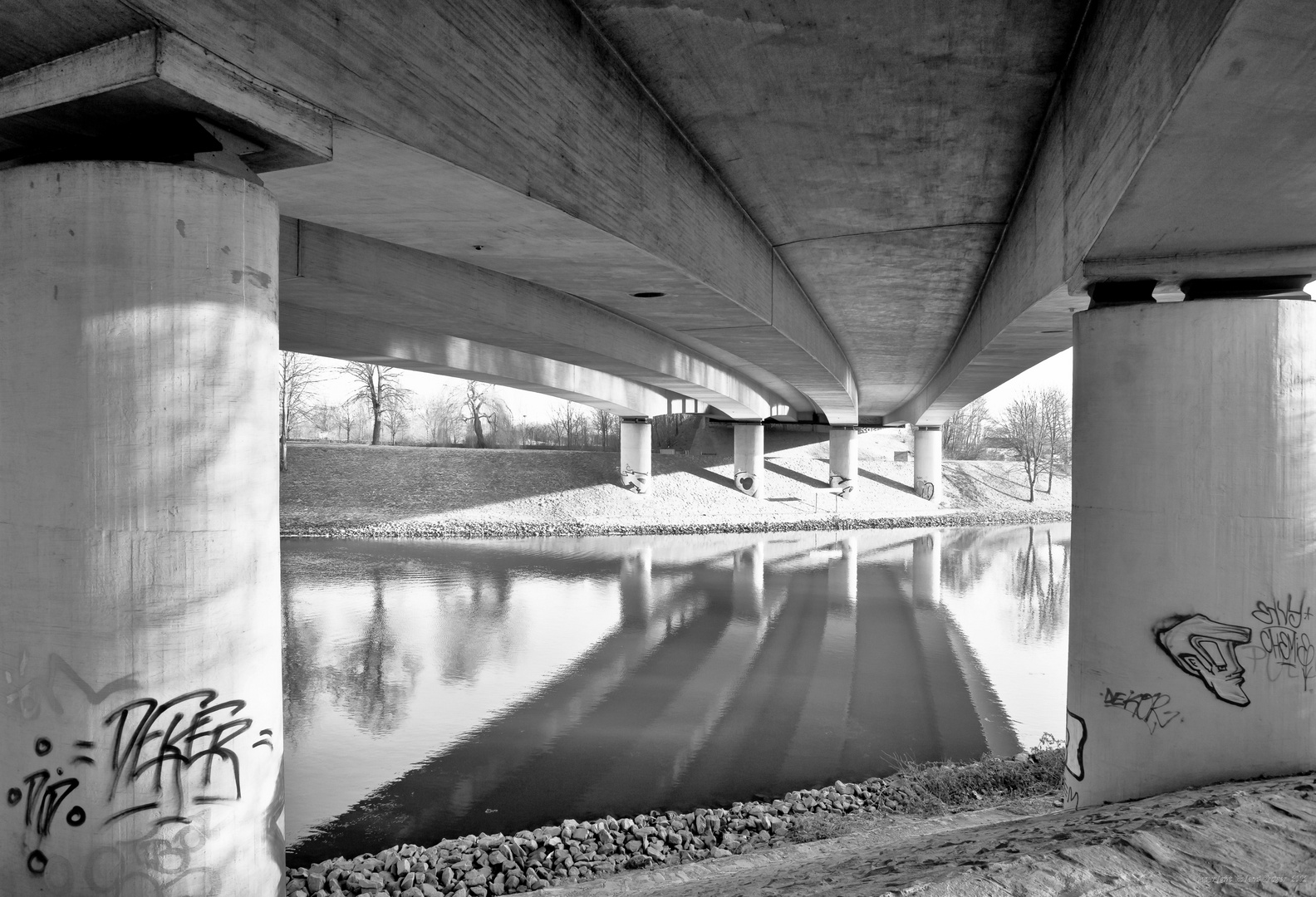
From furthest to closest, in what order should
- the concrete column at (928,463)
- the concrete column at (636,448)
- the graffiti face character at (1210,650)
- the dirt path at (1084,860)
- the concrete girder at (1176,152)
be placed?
1. the concrete column at (928,463)
2. the concrete column at (636,448)
3. the graffiti face character at (1210,650)
4. the dirt path at (1084,860)
5. the concrete girder at (1176,152)

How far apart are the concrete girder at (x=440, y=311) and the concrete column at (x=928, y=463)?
26965 millimetres

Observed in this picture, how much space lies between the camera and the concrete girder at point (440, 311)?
12.1m

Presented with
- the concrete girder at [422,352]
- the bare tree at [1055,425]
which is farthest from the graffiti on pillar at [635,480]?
the bare tree at [1055,425]

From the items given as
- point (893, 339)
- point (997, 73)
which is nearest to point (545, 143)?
point (997, 73)

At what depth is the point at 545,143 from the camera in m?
6.30

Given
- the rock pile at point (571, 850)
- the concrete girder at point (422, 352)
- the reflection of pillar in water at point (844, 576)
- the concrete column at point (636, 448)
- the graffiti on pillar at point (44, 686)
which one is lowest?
the reflection of pillar in water at point (844, 576)

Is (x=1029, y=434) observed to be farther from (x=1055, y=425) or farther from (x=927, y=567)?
(x=927, y=567)

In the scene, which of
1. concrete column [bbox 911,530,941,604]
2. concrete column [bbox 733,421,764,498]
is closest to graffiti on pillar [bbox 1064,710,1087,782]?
concrete column [bbox 911,530,941,604]

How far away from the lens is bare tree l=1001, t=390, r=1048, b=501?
5706 cm

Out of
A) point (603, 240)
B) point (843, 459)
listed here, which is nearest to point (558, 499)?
point (843, 459)

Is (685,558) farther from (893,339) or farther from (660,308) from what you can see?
(660,308)

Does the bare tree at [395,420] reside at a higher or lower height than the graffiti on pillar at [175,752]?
higher

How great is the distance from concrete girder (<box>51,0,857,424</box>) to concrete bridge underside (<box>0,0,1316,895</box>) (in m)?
0.03

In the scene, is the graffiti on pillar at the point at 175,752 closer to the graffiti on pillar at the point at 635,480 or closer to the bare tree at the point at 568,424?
the graffiti on pillar at the point at 635,480
